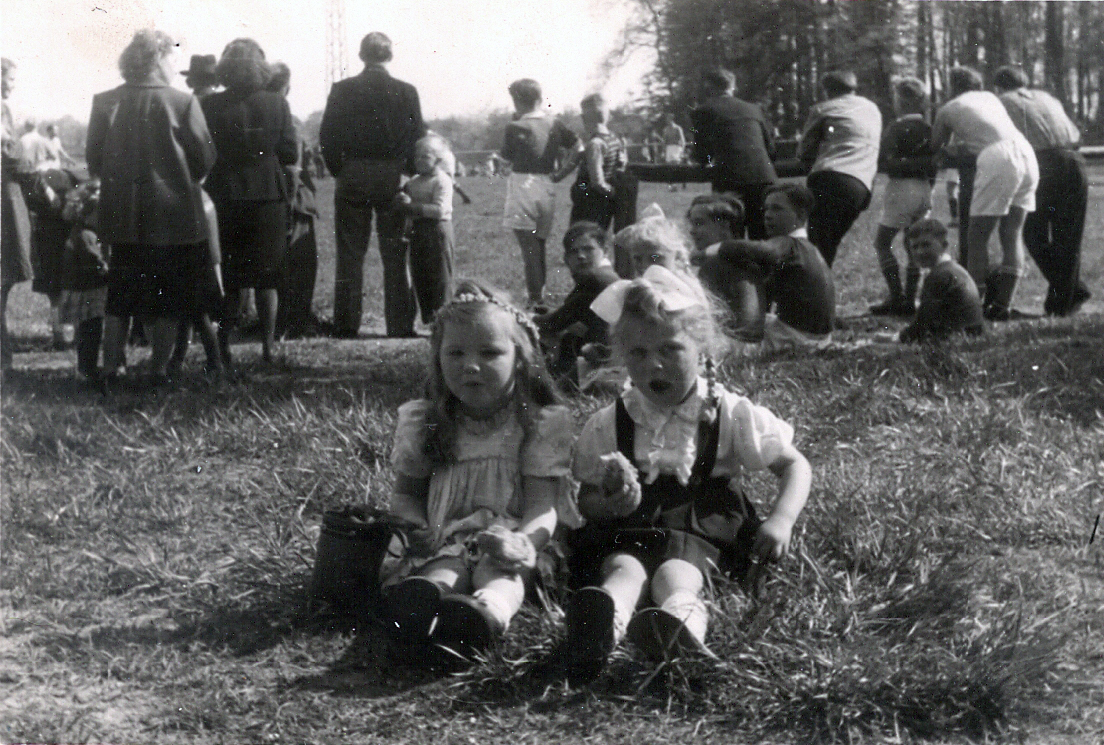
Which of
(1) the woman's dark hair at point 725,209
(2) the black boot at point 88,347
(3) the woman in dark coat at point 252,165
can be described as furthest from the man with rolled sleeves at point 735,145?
(2) the black boot at point 88,347

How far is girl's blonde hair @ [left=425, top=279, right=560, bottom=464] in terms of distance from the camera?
359 cm

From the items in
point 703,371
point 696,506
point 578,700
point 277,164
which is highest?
point 277,164

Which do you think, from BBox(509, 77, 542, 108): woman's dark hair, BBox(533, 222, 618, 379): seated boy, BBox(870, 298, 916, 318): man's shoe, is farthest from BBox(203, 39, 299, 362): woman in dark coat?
BBox(870, 298, 916, 318): man's shoe

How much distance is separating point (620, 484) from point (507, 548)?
1.06ft

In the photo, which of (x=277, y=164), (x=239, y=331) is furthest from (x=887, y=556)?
(x=239, y=331)

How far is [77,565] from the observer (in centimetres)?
402

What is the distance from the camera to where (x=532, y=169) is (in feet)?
31.0

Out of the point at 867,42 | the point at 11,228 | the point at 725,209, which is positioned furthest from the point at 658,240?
the point at 867,42

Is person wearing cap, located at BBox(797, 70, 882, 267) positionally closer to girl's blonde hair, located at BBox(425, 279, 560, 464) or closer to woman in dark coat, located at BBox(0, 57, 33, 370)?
woman in dark coat, located at BBox(0, 57, 33, 370)

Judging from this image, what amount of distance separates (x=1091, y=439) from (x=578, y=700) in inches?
107

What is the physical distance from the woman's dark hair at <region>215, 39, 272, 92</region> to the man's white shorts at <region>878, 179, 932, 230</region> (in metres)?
4.50

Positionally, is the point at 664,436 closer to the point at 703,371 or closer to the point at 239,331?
the point at 703,371

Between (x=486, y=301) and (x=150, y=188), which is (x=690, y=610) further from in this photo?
(x=150, y=188)

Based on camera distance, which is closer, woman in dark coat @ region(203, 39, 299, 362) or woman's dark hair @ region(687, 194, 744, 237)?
woman in dark coat @ region(203, 39, 299, 362)
